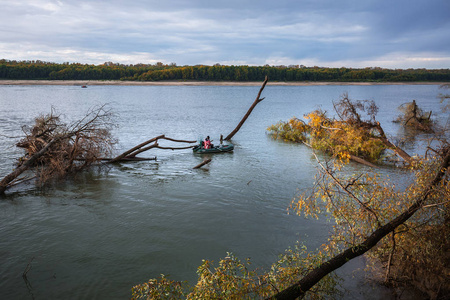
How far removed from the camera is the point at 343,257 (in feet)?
27.1

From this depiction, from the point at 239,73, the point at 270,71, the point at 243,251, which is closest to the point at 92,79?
the point at 239,73

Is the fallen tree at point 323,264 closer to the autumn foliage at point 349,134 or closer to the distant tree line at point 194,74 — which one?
the autumn foliage at point 349,134

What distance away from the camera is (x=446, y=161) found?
28.6 ft

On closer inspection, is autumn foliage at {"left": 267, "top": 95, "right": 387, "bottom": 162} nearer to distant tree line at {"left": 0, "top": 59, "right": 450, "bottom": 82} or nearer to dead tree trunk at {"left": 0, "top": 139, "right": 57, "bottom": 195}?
dead tree trunk at {"left": 0, "top": 139, "right": 57, "bottom": 195}

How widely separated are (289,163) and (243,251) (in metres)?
13.9

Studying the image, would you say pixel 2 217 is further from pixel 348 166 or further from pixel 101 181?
pixel 348 166

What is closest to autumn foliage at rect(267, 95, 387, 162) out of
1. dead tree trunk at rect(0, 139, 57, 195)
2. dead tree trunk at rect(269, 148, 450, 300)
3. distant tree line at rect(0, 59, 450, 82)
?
dead tree trunk at rect(269, 148, 450, 300)

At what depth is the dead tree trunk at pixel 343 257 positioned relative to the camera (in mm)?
7816

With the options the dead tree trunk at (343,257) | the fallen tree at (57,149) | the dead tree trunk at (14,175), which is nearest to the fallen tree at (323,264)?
the dead tree trunk at (343,257)

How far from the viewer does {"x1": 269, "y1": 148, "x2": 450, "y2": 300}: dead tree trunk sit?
308 inches

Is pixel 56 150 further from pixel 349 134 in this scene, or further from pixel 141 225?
pixel 349 134

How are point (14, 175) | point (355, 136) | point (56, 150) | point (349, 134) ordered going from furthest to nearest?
1. point (349, 134)
2. point (355, 136)
3. point (56, 150)
4. point (14, 175)

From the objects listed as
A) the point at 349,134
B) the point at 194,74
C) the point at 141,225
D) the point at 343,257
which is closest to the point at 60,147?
the point at 141,225

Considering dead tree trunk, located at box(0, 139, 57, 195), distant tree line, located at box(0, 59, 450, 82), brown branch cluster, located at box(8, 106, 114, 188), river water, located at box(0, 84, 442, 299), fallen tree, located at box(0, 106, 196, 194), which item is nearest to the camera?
river water, located at box(0, 84, 442, 299)
